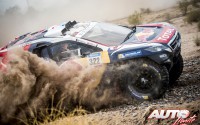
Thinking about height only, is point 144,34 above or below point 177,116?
above

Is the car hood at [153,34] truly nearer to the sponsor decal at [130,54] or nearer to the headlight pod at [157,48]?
the headlight pod at [157,48]

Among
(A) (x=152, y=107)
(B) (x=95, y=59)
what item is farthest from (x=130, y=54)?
(A) (x=152, y=107)

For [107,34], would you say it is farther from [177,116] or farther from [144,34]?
[177,116]

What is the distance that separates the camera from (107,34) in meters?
8.03

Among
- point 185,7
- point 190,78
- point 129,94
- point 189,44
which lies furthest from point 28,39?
point 185,7

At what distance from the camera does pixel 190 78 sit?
823 centimetres

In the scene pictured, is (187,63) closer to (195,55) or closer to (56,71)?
(195,55)

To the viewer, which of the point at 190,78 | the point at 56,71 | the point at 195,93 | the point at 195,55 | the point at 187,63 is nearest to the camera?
the point at 195,93

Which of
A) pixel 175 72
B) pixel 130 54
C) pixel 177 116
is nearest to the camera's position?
pixel 177 116

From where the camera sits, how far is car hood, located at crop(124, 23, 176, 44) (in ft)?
23.8

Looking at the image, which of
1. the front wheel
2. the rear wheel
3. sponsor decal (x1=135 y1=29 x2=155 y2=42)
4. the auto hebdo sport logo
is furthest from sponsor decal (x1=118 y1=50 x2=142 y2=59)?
the auto hebdo sport logo

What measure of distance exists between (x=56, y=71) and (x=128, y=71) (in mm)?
1568

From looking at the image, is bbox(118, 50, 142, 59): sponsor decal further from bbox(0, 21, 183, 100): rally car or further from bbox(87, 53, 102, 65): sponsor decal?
bbox(87, 53, 102, 65): sponsor decal

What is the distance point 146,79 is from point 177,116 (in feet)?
6.66
